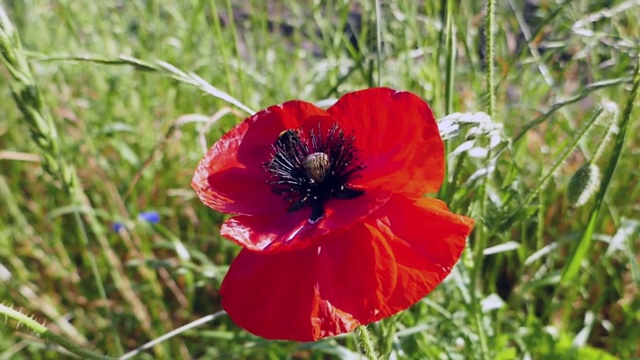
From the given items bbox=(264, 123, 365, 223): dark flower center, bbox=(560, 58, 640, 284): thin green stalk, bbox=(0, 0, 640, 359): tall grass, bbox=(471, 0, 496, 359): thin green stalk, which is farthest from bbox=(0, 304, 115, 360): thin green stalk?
bbox=(560, 58, 640, 284): thin green stalk

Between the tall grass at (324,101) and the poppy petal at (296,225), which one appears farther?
the tall grass at (324,101)

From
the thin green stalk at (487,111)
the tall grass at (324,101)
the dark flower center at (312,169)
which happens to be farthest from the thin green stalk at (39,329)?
the thin green stalk at (487,111)

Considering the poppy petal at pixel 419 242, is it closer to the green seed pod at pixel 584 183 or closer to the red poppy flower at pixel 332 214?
the red poppy flower at pixel 332 214

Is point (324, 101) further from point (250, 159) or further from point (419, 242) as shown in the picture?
point (419, 242)

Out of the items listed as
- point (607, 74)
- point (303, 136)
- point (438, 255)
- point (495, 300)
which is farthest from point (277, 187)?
point (607, 74)

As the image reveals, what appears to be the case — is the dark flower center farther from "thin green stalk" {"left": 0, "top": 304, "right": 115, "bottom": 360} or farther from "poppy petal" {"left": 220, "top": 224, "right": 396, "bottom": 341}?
"thin green stalk" {"left": 0, "top": 304, "right": 115, "bottom": 360}

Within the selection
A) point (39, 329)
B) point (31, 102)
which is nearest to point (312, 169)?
point (39, 329)
